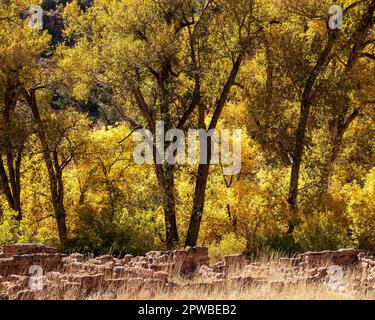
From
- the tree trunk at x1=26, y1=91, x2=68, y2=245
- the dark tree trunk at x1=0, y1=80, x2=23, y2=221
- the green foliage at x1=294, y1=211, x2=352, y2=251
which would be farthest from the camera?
the tree trunk at x1=26, y1=91, x2=68, y2=245

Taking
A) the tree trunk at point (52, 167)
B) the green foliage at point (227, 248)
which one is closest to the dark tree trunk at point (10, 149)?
the tree trunk at point (52, 167)

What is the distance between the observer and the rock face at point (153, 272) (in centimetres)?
985

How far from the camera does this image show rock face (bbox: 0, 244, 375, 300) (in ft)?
32.3

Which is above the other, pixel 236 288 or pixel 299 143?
pixel 299 143

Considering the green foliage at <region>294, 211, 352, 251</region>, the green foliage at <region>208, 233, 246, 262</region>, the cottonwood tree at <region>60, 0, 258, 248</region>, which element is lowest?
the green foliage at <region>208, 233, 246, 262</region>

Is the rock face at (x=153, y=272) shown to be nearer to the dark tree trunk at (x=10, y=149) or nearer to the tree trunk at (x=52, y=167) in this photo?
the tree trunk at (x=52, y=167)

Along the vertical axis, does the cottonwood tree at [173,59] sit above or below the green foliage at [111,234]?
above

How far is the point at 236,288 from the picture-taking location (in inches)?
412

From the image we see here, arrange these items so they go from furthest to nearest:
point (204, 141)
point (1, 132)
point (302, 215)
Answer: point (1, 132) → point (204, 141) → point (302, 215)

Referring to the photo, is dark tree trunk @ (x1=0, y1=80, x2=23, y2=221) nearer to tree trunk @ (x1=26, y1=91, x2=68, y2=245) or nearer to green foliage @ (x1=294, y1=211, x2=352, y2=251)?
tree trunk @ (x1=26, y1=91, x2=68, y2=245)

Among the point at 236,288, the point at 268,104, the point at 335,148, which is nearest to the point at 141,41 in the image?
the point at 268,104

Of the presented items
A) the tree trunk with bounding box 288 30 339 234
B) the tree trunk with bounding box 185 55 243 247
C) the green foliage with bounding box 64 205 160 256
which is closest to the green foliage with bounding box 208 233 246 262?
the tree trunk with bounding box 185 55 243 247
